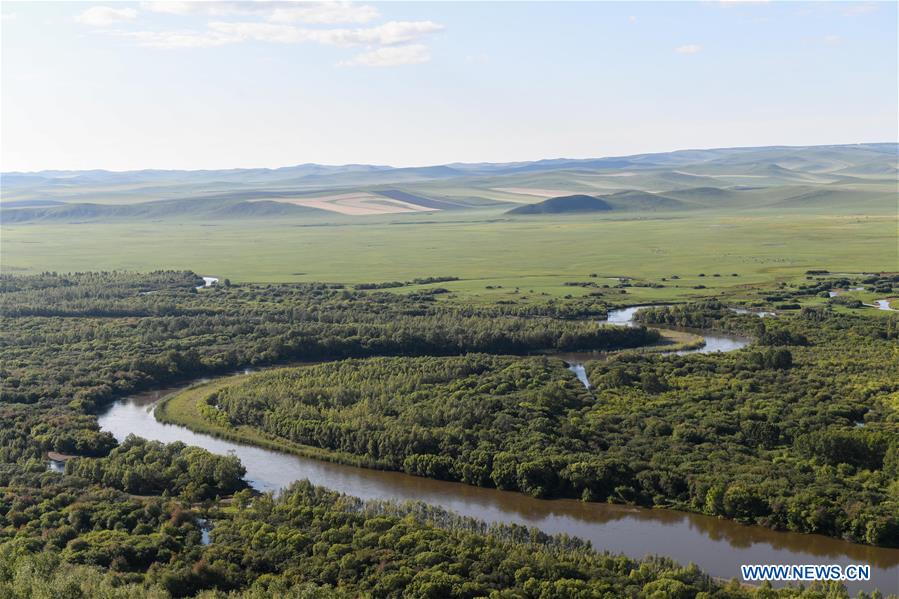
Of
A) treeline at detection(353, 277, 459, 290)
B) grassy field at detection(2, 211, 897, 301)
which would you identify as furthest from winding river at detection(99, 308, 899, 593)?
treeline at detection(353, 277, 459, 290)

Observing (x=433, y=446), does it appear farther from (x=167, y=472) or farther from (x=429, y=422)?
(x=167, y=472)

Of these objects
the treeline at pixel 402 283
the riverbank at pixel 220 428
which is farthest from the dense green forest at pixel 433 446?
the treeline at pixel 402 283

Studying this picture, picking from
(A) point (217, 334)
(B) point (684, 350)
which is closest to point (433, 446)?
(B) point (684, 350)

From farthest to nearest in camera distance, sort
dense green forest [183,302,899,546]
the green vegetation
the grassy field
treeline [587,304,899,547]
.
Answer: the grassy field
dense green forest [183,302,899,546]
treeline [587,304,899,547]
the green vegetation

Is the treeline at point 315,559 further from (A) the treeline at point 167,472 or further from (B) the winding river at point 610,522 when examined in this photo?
(A) the treeline at point 167,472

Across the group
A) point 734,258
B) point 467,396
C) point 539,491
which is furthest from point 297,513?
point 734,258

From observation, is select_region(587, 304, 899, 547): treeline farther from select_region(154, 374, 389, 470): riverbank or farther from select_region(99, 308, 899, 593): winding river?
select_region(154, 374, 389, 470): riverbank

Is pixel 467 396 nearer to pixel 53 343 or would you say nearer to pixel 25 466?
pixel 25 466
